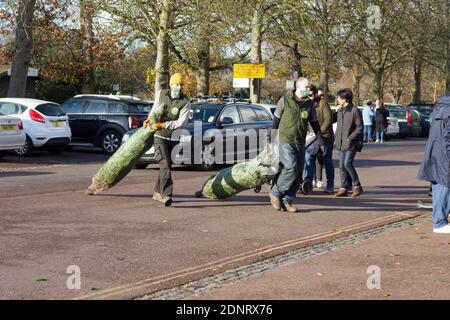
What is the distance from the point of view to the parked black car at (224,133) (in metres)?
17.6

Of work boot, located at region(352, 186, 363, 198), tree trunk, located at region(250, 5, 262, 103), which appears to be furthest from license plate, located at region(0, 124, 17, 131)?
tree trunk, located at region(250, 5, 262, 103)

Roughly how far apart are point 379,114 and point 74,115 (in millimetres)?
15419

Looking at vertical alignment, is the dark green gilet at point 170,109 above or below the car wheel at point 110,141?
above

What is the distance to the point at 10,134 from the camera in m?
19.3

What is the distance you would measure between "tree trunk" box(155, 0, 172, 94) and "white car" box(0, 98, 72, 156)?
721cm

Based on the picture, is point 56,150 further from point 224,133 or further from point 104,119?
point 224,133

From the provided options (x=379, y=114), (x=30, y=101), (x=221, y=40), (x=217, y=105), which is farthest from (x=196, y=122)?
(x=379, y=114)

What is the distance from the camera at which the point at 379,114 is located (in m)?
34.1

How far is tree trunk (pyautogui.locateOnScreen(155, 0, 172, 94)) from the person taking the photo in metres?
27.8

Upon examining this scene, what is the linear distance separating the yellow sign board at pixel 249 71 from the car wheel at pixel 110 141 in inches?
450

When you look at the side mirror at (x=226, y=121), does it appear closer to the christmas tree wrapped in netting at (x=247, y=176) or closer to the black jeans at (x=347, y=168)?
the black jeans at (x=347, y=168)

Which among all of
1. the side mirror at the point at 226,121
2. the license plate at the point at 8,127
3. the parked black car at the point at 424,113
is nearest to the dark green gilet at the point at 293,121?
the side mirror at the point at 226,121

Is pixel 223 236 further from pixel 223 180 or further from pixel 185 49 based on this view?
pixel 185 49

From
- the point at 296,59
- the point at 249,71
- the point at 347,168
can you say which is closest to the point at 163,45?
the point at 249,71
